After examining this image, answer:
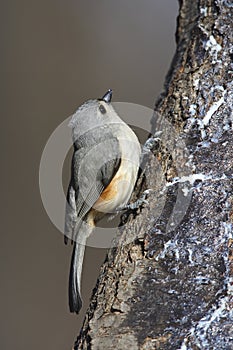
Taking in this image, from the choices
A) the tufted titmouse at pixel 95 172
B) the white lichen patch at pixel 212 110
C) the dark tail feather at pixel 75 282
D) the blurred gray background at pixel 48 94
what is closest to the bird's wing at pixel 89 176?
the tufted titmouse at pixel 95 172

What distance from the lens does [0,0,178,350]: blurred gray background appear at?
5.34 m

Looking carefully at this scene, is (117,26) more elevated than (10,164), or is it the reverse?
(117,26)

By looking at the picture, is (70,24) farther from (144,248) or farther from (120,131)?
(144,248)

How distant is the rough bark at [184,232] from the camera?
195 cm

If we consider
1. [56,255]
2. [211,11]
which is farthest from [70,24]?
[211,11]

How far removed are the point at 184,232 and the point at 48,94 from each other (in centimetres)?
406

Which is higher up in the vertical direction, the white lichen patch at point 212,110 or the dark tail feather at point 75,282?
the white lichen patch at point 212,110

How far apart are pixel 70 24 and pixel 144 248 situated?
471 centimetres

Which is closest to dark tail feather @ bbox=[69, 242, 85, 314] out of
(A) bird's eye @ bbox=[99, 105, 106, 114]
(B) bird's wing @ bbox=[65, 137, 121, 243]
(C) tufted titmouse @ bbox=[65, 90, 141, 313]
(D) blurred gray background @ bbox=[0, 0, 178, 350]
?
(C) tufted titmouse @ bbox=[65, 90, 141, 313]

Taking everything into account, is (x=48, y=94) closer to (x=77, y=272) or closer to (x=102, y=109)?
(x=102, y=109)

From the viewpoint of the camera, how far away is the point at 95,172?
8.92 feet

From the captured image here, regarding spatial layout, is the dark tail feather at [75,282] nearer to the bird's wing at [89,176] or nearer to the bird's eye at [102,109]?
the bird's wing at [89,176]

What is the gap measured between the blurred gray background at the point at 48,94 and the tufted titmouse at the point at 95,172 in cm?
225

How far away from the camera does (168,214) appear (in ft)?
7.48
